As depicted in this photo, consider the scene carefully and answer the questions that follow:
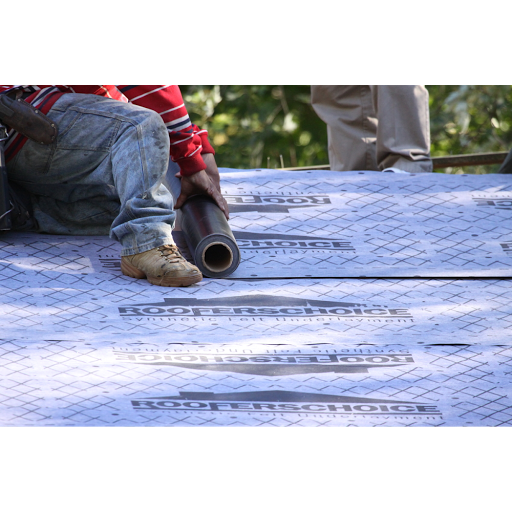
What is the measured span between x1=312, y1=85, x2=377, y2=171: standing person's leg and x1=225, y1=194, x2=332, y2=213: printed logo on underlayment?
3.67 feet

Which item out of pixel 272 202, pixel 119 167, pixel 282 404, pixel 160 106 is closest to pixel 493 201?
pixel 272 202

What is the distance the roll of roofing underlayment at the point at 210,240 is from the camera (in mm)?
2719

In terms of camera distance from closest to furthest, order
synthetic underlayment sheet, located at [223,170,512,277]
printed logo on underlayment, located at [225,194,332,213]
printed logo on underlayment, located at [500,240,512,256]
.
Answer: synthetic underlayment sheet, located at [223,170,512,277], printed logo on underlayment, located at [500,240,512,256], printed logo on underlayment, located at [225,194,332,213]

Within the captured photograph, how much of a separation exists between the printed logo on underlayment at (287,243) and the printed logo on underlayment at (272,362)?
92cm

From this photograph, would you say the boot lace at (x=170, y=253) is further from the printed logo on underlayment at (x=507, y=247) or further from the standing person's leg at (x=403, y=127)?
the standing person's leg at (x=403, y=127)

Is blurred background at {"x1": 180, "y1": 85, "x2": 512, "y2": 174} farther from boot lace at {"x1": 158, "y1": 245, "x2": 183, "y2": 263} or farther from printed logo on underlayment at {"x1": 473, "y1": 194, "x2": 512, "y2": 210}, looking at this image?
boot lace at {"x1": 158, "y1": 245, "x2": 183, "y2": 263}

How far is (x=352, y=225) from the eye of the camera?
325 cm

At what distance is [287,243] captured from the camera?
3084 millimetres

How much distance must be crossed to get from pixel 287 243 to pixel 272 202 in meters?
0.42

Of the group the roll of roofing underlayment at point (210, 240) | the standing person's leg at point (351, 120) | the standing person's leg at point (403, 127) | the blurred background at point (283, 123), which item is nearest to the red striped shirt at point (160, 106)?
the roll of roofing underlayment at point (210, 240)

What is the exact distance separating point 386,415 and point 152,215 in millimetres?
1294

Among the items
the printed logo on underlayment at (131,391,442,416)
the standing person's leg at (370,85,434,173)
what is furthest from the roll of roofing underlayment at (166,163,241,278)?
the standing person's leg at (370,85,434,173)

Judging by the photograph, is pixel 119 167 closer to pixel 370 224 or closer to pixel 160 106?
pixel 160 106

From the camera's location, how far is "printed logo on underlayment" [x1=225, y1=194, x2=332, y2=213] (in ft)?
11.1
